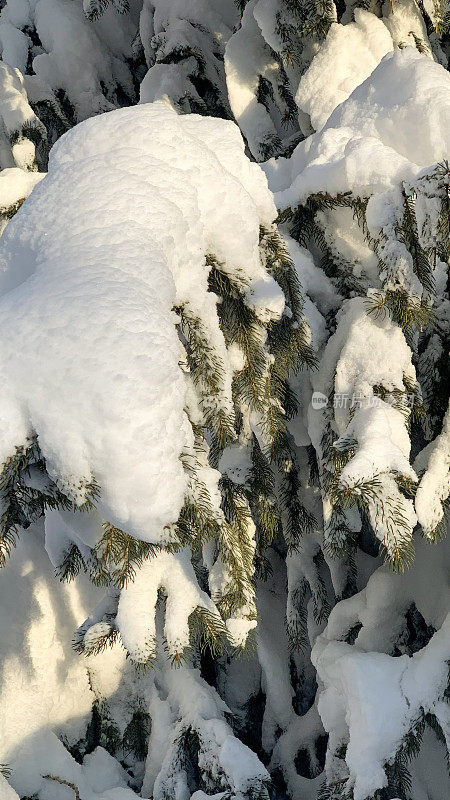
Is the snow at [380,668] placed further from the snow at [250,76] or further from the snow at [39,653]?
the snow at [250,76]

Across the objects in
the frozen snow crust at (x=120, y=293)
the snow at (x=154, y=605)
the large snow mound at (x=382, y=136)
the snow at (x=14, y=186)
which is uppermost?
the snow at (x=14, y=186)

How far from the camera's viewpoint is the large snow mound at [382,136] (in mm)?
1620

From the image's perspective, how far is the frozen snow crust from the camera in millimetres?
1055

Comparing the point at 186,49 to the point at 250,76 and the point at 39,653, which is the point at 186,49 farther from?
the point at 39,653

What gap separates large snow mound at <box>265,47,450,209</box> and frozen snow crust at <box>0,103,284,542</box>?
0.19 metres

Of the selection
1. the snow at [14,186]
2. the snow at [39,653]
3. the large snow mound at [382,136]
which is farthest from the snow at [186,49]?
the snow at [39,653]

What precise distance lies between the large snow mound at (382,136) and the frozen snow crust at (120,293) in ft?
0.63

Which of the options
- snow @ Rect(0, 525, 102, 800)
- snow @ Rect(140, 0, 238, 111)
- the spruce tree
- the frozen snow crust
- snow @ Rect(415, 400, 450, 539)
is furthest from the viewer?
snow @ Rect(140, 0, 238, 111)

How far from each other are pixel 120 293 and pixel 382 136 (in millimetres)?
1134

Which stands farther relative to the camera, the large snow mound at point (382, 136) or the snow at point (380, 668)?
the snow at point (380, 668)

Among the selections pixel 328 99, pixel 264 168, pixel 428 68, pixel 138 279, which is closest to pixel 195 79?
pixel 328 99

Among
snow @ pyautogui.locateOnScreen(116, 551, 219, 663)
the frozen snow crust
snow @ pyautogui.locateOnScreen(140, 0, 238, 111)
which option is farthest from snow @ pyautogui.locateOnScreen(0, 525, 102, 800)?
snow @ pyautogui.locateOnScreen(140, 0, 238, 111)

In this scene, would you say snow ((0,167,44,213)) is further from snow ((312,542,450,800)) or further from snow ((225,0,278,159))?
snow ((312,542,450,800))

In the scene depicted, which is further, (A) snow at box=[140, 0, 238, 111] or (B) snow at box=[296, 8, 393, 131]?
(A) snow at box=[140, 0, 238, 111]
